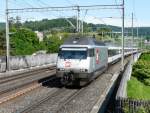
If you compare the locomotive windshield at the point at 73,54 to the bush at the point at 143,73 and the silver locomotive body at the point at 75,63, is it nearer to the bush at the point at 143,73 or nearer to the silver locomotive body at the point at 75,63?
the silver locomotive body at the point at 75,63

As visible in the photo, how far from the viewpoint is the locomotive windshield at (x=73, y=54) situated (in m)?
26.5

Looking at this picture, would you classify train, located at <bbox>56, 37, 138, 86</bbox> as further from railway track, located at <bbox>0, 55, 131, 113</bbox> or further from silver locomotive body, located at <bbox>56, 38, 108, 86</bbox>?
railway track, located at <bbox>0, 55, 131, 113</bbox>

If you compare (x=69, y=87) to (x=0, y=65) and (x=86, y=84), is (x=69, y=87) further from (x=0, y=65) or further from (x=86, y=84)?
(x=0, y=65)

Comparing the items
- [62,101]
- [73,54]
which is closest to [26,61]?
[73,54]

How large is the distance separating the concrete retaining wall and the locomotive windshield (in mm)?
16019

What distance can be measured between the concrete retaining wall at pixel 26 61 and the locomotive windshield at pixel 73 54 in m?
16.0

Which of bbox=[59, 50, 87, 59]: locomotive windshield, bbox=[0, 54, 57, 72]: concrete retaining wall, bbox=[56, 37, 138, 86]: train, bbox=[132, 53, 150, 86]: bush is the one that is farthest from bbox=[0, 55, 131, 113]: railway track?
bbox=[0, 54, 57, 72]: concrete retaining wall

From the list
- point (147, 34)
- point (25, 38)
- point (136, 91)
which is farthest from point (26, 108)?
point (147, 34)

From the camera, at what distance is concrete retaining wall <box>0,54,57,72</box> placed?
4264 cm

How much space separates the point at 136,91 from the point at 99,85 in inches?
203

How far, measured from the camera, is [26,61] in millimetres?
49062

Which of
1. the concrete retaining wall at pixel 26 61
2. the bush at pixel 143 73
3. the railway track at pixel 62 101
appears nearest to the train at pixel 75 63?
the railway track at pixel 62 101

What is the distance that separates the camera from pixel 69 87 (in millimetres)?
27359

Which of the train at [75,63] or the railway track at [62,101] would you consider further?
the train at [75,63]
